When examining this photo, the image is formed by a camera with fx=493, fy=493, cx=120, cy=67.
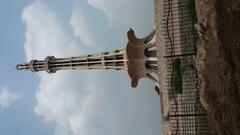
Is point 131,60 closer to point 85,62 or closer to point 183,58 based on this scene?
point 85,62

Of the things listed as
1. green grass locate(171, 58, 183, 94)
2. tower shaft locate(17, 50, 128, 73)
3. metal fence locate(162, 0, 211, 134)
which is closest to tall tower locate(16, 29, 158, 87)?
tower shaft locate(17, 50, 128, 73)

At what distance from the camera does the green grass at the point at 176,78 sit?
23422 millimetres

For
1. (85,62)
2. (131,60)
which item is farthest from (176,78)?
(85,62)

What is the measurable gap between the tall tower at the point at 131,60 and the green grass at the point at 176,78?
57.9 feet

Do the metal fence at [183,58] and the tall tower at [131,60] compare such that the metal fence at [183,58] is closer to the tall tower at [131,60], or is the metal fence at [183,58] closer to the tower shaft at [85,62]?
the tall tower at [131,60]

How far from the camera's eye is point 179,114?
22344 mm

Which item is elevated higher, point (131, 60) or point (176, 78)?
point (131, 60)

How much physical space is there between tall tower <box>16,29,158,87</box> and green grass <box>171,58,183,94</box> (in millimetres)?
17662

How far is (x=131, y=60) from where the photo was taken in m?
44.0

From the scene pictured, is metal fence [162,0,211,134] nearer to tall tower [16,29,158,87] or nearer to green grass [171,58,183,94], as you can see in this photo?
green grass [171,58,183,94]

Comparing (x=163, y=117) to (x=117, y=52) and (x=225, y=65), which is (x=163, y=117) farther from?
(x=117, y=52)

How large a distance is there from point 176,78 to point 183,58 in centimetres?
138

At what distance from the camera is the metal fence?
22.0m

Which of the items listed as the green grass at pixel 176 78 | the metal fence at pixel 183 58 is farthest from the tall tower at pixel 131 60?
the metal fence at pixel 183 58
